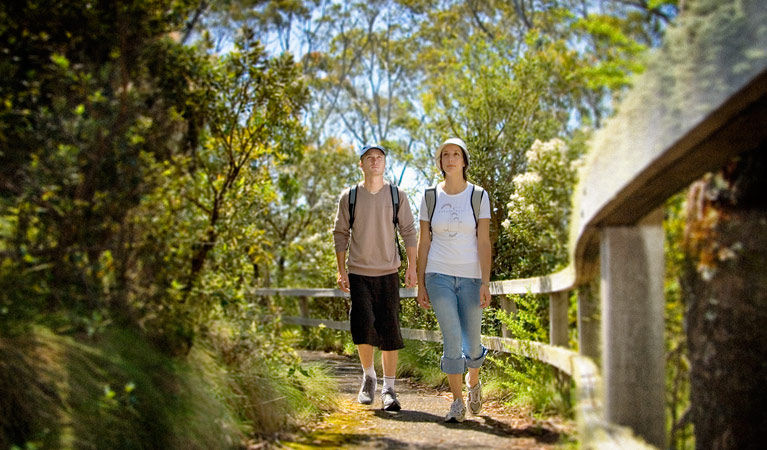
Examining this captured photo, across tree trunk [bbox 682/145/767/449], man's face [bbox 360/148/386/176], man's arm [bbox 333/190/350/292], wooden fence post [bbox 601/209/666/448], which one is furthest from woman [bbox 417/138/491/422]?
tree trunk [bbox 682/145/767/449]

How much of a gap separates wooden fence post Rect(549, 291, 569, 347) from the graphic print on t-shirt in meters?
1.03

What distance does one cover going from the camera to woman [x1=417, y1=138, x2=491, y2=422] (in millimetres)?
5426

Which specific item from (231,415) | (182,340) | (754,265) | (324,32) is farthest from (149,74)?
(324,32)

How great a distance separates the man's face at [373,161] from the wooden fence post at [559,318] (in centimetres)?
194

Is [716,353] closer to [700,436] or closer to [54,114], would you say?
[700,436]

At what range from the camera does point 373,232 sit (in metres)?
6.02

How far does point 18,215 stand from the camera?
11.5 feet

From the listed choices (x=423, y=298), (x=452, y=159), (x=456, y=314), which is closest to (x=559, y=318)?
(x=456, y=314)

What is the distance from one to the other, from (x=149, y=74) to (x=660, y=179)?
2729 mm

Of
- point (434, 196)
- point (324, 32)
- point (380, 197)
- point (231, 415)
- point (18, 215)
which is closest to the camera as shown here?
point (18, 215)

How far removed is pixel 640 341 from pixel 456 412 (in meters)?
2.29

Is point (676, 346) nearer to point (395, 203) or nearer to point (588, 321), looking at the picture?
point (588, 321)

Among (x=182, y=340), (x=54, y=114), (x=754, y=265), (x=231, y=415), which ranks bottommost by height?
(x=231, y=415)

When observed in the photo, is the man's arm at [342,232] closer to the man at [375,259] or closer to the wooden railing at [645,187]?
the man at [375,259]
